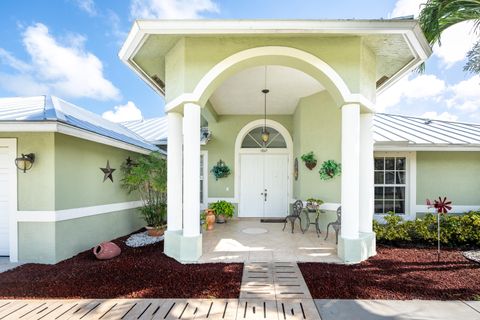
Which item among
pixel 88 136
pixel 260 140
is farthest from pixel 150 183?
pixel 260 140

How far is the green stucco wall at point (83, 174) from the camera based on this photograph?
5.54m

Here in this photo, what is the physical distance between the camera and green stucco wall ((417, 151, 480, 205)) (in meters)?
7.93

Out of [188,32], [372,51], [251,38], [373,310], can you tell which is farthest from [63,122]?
[372,51]

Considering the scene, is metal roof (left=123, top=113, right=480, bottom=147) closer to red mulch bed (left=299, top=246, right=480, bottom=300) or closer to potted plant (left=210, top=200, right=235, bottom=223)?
red mulch bed (left=299, top=246, right=480, bottom=300)

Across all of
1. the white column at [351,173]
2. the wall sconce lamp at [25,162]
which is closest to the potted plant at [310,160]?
the white column at [351,173]

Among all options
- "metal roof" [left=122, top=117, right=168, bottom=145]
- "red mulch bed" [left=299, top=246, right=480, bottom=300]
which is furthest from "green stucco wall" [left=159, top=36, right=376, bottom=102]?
"metal roof" [left=122, top=117, right=168, bottom=145]

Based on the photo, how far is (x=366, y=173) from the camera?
5777 millimetres

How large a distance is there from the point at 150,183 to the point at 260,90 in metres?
4.49

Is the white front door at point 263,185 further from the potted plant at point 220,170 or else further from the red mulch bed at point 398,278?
the red mulch bed at point 398,278

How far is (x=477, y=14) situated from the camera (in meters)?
5.52

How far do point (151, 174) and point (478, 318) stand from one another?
24.7ft

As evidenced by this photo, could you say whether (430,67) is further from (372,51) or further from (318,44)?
(318,44)

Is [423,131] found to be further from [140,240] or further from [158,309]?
[140,240]

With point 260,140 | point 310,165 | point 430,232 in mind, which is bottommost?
point 430,232
